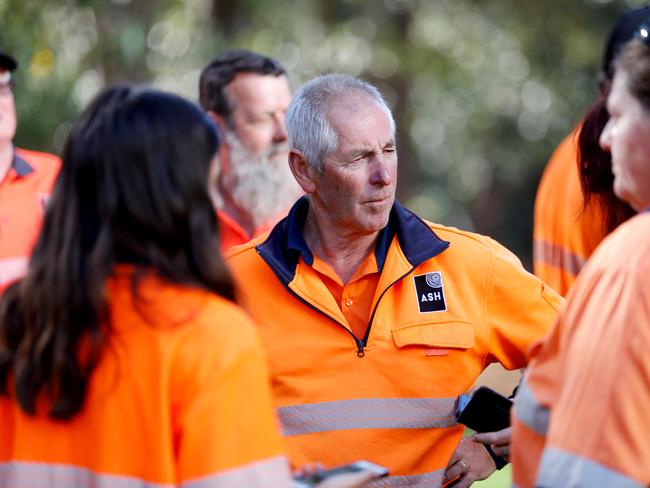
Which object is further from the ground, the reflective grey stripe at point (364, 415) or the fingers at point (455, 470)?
the reflective grey stripe at point (364, 415)

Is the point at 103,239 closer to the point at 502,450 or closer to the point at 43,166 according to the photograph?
the point at 502,450

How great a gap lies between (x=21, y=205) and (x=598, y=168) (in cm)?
226

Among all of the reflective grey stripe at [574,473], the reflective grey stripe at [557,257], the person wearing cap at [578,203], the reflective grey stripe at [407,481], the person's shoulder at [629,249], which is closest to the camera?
the reflective grey stripe at [574,473]

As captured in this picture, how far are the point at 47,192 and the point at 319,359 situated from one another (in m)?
1.51

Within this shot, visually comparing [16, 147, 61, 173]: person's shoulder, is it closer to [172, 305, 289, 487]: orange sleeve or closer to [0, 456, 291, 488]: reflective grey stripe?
[0, 456, 291, 488]: reflective grey stripe

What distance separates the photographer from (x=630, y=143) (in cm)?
248

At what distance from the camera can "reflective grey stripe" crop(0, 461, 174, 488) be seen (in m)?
2.40

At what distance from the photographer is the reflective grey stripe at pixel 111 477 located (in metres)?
2.32

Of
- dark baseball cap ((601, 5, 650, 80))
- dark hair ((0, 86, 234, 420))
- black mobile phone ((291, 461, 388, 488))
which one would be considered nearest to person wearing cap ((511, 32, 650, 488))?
dark baseball cap ((601, 5, 650, 80))

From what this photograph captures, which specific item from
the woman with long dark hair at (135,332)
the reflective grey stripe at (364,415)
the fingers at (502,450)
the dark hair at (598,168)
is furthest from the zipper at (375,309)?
the woman with long dark hair at (135,332)

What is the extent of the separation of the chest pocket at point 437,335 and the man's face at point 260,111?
2.59m

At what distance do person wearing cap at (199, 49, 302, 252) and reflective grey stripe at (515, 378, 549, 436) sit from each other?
3.43m

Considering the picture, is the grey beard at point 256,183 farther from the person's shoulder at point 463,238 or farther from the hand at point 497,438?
the hand at point 497,438

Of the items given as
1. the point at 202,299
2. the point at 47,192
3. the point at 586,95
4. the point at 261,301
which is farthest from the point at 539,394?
the point at 586,95
